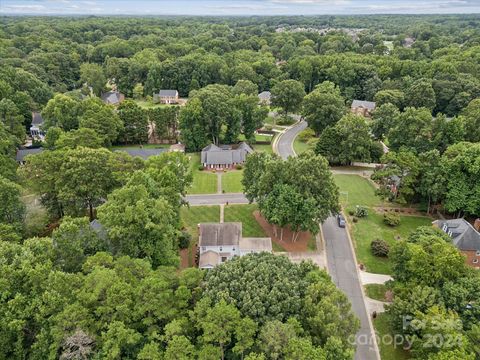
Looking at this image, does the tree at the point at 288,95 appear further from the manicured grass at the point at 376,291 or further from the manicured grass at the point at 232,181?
the manicured grass at the point at 376,291

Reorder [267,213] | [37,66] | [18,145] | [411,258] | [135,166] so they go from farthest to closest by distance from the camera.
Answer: [37,66] < [18,145] < [135,166] < [267,213] < [411,258]

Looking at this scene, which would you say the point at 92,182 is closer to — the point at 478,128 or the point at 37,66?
the point at 478,128

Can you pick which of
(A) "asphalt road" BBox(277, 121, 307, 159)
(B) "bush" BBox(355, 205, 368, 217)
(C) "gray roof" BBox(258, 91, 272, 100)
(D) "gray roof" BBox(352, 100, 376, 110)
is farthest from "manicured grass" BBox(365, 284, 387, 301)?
(C) "gray roof" BBox(258, 91, 272, 100)

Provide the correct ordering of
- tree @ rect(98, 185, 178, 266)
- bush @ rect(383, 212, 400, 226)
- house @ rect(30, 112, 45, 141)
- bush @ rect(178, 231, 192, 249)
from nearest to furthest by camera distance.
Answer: tree @ rect(98, 185, 178, 266)
bush @ rect(178, 231, 192, 249)
bush @ rect(383, 212, 400, 226)
house @ rect(30, 112, 45, 141)

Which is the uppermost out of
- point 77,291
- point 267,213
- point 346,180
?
point 77,291

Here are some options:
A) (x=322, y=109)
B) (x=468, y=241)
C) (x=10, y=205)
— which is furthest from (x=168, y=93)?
(x=468, y=241)

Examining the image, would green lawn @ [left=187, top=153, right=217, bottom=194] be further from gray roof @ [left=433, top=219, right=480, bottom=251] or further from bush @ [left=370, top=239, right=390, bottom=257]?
gray roof @ [left=433, top=219, right=480, bottom=251]

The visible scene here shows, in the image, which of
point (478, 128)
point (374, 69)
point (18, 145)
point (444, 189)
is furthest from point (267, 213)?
point (374, 69)
